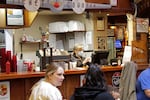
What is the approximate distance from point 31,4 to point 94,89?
8.56 feet

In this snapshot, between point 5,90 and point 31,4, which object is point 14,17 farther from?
point 5,90

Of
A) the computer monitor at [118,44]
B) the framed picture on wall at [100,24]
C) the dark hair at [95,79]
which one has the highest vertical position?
the framed picture on wall at [100,24]

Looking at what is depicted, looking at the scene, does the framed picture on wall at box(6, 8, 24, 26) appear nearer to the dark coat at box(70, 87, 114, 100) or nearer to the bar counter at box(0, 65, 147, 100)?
the bar counter at box(0, 65, 147, 100)

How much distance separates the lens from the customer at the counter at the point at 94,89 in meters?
3.23

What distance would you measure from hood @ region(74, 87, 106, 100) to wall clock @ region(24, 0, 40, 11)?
2449 millimetres

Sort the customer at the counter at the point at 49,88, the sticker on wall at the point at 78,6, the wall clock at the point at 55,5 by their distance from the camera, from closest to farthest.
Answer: the customer at the counter at the point at 49,88 → the wall clock at the point at 55,5 → the sticker on wall at the point at 78,6

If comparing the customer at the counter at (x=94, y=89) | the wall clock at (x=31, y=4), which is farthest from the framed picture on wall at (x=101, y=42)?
the customer at the counter at (x=94, y=89)

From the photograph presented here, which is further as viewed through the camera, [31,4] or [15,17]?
[15,17]

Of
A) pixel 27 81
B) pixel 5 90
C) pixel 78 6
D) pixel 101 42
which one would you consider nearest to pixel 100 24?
pixel 101 42

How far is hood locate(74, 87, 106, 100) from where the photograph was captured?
3240 mm

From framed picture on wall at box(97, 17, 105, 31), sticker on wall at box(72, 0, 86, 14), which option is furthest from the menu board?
framed picture on wall at box(97, 17, 105, 31)

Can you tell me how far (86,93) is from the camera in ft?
10.8

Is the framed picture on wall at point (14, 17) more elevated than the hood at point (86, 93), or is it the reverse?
the framed picture on wall at point (14, 17)

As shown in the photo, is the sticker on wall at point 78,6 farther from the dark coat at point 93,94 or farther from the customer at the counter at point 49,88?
the dark coat at point 93,94
